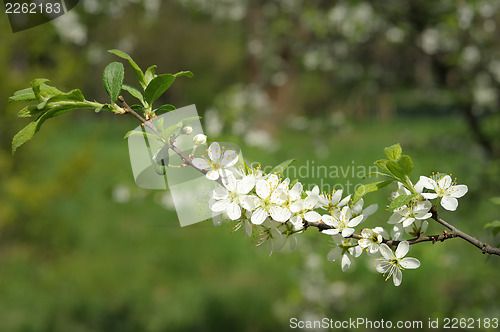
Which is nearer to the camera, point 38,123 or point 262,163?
point 38,123

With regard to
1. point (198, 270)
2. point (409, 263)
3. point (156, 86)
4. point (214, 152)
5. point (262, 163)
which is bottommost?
point (198, 270)

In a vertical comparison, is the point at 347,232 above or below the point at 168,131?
below

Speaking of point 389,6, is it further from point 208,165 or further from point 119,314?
point 119,314

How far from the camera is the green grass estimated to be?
2.82 meters

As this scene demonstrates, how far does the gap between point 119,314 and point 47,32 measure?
6.57 ft

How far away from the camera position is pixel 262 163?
219 cm

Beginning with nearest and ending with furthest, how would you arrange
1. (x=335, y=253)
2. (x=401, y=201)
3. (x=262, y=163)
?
1. (x=401, y=201)
2. (x=335, y=253)
3. (x=262, y=163)

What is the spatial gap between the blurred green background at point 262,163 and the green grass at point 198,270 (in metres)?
0.01

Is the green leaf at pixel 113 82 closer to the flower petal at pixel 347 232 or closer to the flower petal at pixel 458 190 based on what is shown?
the flower petal at pixel 347 232

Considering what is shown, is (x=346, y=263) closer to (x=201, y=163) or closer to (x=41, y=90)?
(x=201, y=163)

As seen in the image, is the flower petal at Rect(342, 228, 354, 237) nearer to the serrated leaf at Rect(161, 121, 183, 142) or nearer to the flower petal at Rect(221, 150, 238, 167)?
the flower petal at Rect(221, 150, 238, 167)

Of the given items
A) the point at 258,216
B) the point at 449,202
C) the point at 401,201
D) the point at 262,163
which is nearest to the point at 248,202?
the point at 258,216

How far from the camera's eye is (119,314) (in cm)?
326

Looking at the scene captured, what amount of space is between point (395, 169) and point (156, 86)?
1.53 feet
